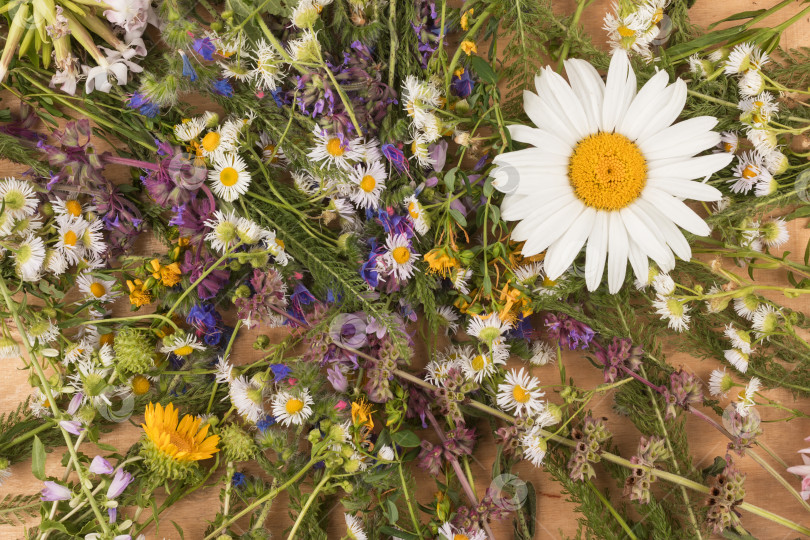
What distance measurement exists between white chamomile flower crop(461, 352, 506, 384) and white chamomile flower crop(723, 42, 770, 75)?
0.61 metres

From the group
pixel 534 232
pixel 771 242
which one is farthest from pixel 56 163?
pixel 771 242

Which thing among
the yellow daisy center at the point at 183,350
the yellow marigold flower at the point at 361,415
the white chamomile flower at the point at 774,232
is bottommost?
the yellow daisy center at the point at 183,350

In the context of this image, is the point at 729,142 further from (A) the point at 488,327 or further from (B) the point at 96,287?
(B) the point at 96,287

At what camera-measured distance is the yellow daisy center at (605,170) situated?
2.90ft

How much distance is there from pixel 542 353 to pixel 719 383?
1.00ft

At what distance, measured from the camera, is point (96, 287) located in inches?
37.4

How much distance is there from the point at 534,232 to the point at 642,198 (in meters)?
0.19

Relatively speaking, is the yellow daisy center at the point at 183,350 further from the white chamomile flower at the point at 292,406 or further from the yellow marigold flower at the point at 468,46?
the yellow marigold flower at the point at 468,46

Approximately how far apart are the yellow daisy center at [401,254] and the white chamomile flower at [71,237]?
53 cm

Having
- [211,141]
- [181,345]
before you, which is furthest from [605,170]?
[181,345]

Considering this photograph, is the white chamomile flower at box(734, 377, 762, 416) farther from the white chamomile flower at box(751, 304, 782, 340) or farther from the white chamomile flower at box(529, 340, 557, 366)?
the white chamomile flower at box(529, 340, 557, 366)

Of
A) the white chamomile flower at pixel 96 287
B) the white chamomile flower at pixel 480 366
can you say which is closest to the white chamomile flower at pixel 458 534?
the white chamomile flower at pixel 480 366

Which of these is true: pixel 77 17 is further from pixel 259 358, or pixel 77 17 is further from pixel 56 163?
pixel 259 358

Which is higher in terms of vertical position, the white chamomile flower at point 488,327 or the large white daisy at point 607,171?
the large white daisy at point 607,171
